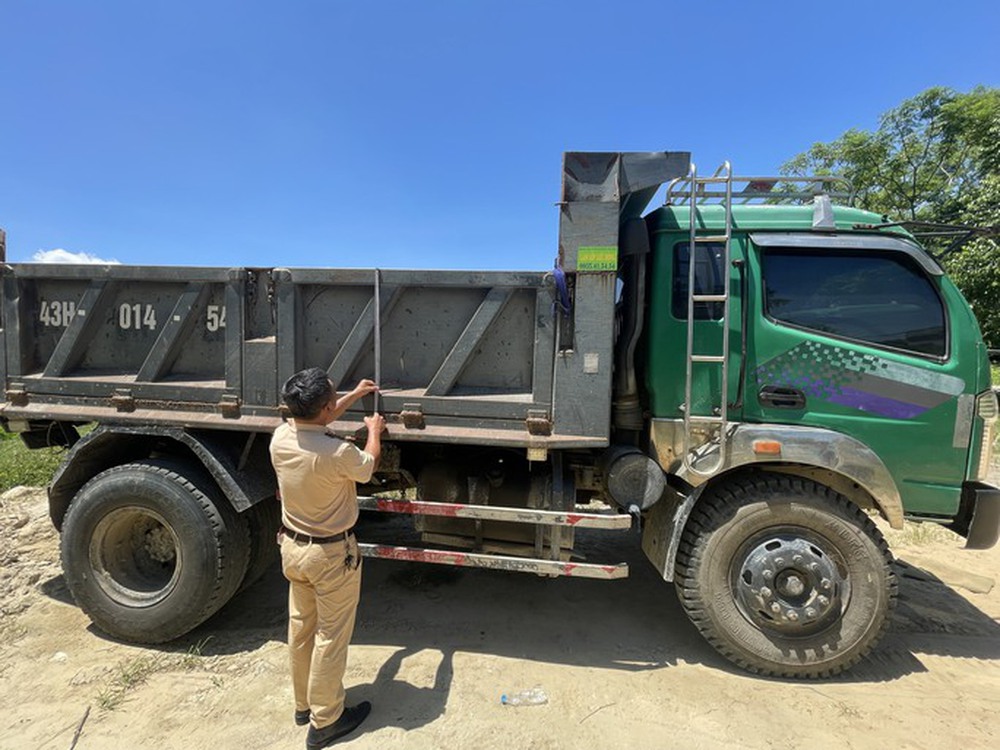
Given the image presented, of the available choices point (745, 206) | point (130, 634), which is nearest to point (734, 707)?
point (745, 206)

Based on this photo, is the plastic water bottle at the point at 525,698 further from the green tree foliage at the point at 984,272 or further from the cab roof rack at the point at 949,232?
the green tree foliage at the point at 984,272

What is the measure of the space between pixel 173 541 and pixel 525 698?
256 centimetres

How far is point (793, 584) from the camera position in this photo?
2.91 meters

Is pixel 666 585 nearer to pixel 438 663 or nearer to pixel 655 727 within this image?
pixel 655 727

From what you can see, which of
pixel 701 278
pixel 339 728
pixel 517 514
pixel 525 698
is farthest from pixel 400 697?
pixel 701 278

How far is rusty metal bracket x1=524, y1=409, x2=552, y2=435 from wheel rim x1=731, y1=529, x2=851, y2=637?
149 centimetres

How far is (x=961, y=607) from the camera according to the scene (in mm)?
3922

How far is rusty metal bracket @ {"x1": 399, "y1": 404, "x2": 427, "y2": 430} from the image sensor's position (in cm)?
301

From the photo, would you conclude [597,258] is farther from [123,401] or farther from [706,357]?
[123,401]

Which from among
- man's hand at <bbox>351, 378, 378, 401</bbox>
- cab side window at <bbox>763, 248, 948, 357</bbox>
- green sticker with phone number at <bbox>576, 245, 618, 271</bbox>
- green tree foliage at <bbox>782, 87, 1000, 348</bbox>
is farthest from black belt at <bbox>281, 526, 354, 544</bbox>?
green tree foliage at <bbox>782, 87, 1000, 348</bbox>

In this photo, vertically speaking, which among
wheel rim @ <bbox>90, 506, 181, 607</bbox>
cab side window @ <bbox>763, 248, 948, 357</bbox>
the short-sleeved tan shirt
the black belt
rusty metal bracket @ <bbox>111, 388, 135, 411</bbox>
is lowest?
wheel rim @ <bbox>90, 506, 181, 607</bbox>

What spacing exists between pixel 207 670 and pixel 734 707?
313 cm

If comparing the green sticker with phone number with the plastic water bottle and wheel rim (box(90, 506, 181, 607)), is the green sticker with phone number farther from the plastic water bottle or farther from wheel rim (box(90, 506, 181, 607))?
wheel rim (box(90, 506, 181, 607))

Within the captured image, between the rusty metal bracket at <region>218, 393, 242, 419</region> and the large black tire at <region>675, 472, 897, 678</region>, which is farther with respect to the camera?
the rusty metal bracket at <region>218, 393, 242, 419</region>
